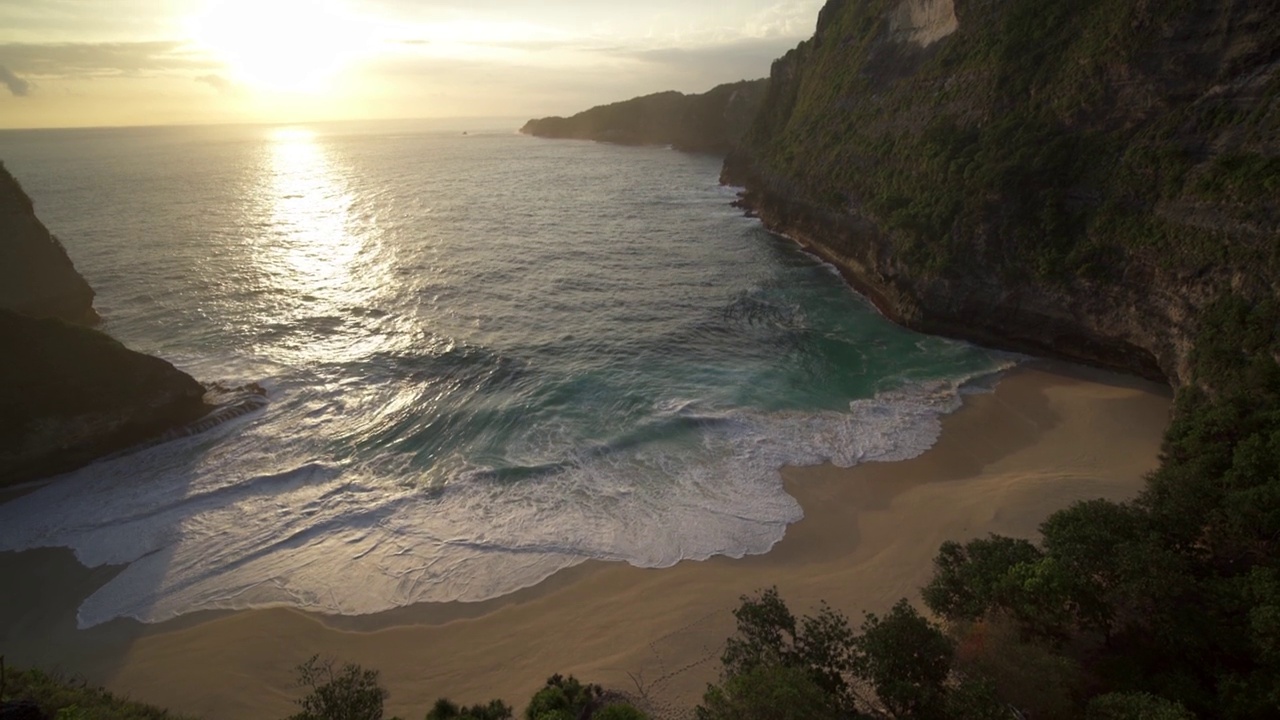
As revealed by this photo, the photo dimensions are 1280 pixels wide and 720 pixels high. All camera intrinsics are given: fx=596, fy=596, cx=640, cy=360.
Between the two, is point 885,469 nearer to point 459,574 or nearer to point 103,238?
point 459,574

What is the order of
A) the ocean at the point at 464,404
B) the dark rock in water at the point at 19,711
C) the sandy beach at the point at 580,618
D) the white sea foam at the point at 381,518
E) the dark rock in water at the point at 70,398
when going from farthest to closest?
the dark rock in water at the point at 70,398
the ocean at the point at 464,404
the white sea foam at the point at 381,518
the sandy beach at the point at 580,618
the dark rock in water at the point at 19,711

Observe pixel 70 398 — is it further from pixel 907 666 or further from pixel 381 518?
pixel 907 666

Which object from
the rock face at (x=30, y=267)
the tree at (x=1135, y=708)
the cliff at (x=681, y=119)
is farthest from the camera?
the cliff at (x=681, y=119)

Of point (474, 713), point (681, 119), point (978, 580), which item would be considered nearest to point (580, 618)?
point (474, 713)

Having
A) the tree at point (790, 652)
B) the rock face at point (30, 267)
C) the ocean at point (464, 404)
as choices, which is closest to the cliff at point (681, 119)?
the ocean at point (464, 404)

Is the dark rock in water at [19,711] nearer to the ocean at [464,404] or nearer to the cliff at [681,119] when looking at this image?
the ocean at [464,404]

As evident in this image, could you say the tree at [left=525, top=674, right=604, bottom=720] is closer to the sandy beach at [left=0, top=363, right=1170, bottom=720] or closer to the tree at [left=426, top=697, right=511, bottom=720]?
the tree at [left=426, top=697, right=511, bottom=720]
